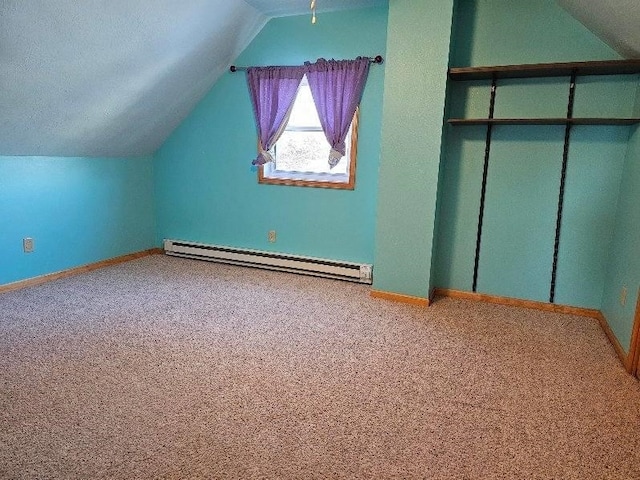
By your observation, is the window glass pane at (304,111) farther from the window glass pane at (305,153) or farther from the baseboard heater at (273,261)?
the baseboard heater at (273,261)

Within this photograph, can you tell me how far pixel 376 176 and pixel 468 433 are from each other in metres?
2.32

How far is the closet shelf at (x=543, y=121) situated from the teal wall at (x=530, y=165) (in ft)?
0.26

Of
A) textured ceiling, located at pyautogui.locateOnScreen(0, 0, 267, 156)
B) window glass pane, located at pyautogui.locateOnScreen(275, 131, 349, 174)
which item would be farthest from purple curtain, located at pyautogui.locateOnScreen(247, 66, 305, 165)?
textured ceiling, located at pyautogui.locateOnScreen(0, 0, 267, 156)

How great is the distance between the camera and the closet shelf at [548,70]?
2.60 m

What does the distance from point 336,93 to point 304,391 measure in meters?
2.49

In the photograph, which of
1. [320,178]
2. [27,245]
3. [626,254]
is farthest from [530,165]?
[27,245]

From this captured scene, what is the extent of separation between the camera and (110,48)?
2.77 meters

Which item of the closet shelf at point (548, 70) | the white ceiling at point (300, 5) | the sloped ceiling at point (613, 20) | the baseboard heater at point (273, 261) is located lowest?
the baseboard heater at point (273, 261)

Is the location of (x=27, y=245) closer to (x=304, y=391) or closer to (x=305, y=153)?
(x=305, y=153)

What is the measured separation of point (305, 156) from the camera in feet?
13.1

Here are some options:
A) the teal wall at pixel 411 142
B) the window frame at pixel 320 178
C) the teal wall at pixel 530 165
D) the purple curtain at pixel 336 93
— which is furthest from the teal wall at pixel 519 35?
the window frame at pixel 320 178

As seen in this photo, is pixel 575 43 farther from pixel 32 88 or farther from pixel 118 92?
pixel 32 88

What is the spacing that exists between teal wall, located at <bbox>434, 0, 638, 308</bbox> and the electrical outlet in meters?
3.30

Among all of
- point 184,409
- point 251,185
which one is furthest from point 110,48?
point 184,409
